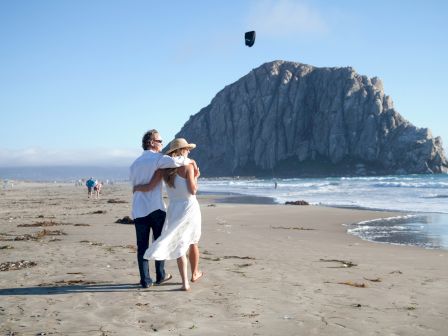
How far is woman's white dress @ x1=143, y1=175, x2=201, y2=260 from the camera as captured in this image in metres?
5.94

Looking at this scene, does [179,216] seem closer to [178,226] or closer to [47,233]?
[178,226]

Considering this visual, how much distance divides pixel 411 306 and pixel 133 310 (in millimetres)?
3022

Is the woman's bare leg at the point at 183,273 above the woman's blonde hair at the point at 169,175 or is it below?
below

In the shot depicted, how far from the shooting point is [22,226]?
44.6 feet

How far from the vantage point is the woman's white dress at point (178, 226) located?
5.94 meters

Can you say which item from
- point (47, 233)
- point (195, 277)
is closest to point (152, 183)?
point (195, 277)

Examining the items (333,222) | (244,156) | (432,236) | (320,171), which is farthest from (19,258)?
(244,156)

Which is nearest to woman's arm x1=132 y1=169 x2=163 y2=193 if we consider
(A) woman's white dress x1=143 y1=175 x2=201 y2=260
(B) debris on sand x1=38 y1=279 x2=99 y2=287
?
(A) woman's white dress x1=143 y1=175 x2=201 y2=260

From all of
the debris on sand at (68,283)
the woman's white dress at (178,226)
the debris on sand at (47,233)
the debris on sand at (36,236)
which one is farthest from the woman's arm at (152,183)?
the debris on sand at (47,233)

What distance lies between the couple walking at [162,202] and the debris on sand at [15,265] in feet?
7.63

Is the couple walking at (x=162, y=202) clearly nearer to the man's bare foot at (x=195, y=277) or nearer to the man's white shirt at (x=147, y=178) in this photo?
the man's white shirt at (x=147, y=178)

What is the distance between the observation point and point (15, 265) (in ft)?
24.0

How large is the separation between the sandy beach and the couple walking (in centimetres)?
50

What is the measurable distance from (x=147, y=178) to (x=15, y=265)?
2.92 m
